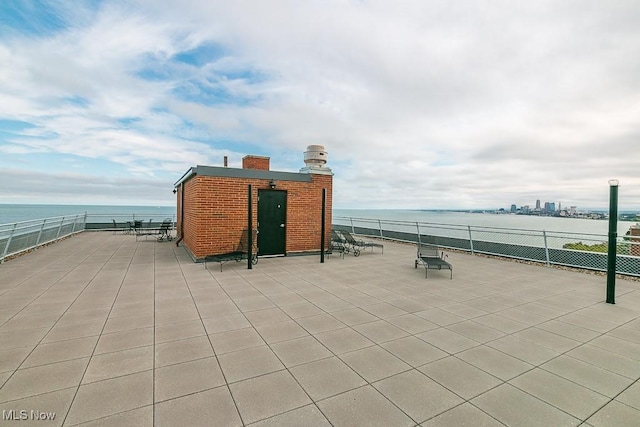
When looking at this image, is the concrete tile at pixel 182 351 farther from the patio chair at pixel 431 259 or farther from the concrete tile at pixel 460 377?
the patio chair at pixel 431 259

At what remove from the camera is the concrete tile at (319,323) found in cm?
367

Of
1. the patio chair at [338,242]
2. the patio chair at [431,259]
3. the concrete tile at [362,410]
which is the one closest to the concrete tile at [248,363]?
the concrete tile at [362,410]

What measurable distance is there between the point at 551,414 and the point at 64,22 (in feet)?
36.1

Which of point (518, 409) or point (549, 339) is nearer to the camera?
point (518, 409)

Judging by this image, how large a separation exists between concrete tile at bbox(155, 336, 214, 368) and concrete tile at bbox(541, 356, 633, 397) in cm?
350

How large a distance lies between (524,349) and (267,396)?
2.90m

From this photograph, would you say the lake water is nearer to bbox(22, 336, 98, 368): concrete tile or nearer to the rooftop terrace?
the rooftop terrace

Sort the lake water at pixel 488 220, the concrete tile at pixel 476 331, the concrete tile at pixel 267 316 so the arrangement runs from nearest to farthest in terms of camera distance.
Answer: the concrete tile at pixel 476 331
the concrete tile at pixel 267 316
the lake water at pixel 488 220

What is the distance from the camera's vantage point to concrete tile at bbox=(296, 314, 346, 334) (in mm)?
3672

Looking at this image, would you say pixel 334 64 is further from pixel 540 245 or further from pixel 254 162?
pixel 540 245

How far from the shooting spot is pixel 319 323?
3.87 meters

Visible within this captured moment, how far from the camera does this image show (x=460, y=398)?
7.55 ft

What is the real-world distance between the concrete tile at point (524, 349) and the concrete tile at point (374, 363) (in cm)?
129

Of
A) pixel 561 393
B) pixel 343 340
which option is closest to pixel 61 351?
pixel 343 340
